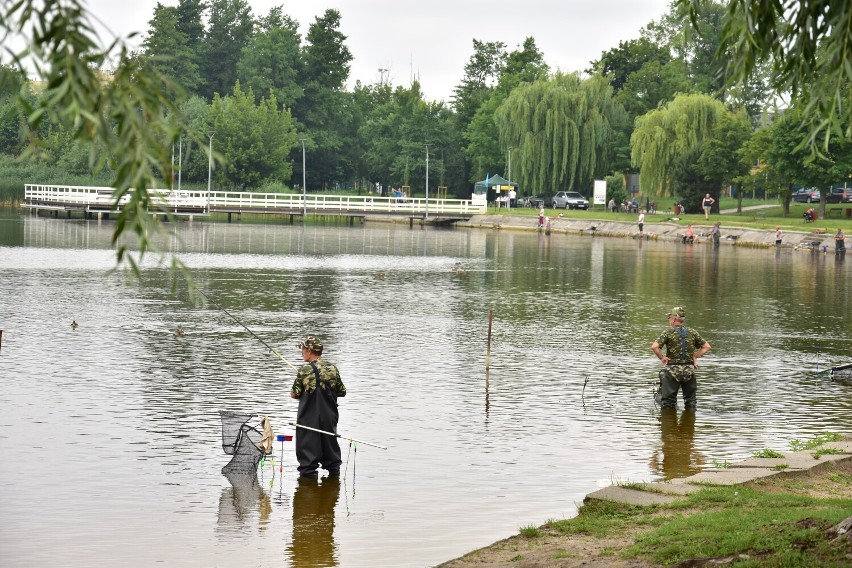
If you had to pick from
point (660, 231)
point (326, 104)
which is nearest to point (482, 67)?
point (326, 104)

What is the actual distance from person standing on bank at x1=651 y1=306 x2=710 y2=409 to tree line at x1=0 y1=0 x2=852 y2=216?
44.3 meters

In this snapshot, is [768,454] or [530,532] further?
[768,454]

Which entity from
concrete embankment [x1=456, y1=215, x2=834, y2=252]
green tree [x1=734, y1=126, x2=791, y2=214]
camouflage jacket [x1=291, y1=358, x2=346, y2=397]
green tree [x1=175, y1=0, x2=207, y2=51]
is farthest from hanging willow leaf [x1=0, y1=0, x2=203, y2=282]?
green tree [x1=175, y1=0, x2=207, y2=51]

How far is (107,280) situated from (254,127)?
3273 inches

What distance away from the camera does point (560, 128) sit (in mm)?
105500

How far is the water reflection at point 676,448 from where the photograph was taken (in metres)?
16.1

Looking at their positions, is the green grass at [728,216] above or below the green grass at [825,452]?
above

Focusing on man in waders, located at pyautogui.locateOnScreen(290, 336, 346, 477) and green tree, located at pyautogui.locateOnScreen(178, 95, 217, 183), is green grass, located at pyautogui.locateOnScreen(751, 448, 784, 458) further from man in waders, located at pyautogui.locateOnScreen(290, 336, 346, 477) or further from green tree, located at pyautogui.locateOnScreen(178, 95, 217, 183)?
green tree, located at pyautogui.locateOnScreen(178, 95, 217, 183)

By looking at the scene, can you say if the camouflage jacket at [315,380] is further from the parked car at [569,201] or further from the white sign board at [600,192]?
the parked car at [569,201]

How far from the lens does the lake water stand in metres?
13.2

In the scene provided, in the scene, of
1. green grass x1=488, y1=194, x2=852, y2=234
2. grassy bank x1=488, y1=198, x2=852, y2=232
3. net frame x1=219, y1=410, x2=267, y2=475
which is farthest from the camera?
green grass x1=488, y1=194, x2=852, y2=234

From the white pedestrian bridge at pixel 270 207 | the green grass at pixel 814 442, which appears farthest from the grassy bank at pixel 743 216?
the green grass at pixel 814 442

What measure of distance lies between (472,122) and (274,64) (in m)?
31.2

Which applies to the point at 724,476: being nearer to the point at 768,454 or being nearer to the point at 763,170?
the point at 768,454
